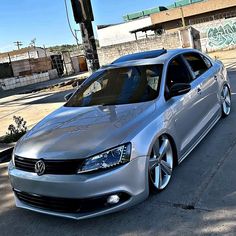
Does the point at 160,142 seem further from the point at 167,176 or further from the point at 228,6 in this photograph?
the point at 228,6

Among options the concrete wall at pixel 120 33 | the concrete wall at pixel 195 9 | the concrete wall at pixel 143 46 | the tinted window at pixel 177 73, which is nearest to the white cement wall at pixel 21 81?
the concrete wall at pixel 143 46

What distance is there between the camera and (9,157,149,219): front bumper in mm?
3217

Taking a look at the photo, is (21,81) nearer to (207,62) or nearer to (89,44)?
(89,44)

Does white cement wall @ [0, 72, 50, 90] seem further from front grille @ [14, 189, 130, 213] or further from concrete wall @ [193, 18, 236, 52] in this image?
front grille @ [14, 189, 130, 213]

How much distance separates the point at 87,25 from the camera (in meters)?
7.98

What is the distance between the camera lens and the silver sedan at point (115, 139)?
10.8ft

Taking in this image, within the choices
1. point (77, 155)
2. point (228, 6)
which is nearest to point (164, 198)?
point (77, 155)

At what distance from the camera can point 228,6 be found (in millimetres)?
37312

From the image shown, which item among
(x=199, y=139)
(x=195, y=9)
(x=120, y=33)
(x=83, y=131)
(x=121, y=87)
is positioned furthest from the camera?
(x=120, y=33)

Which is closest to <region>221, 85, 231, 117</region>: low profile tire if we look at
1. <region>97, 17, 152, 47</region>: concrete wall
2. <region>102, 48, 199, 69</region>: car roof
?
<region>102, 48, 199, 69</region>: car roof

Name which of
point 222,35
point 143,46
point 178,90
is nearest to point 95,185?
point 178,90

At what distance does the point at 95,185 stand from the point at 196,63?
321 cm

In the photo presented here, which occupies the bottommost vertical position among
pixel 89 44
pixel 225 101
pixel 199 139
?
pixel 199 139

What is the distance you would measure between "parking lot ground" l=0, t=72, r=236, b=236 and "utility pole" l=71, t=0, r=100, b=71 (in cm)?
432
